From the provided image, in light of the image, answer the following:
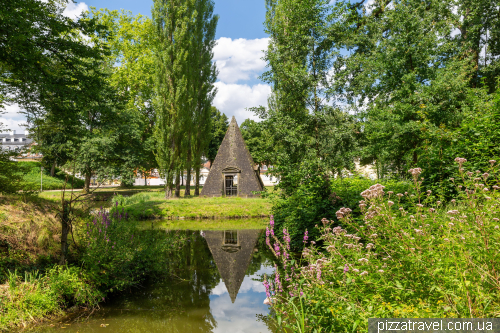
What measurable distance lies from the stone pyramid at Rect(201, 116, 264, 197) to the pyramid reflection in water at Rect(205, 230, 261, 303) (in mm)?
8219

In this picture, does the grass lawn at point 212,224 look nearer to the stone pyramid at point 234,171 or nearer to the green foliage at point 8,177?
the stone pyramid at point 234,171

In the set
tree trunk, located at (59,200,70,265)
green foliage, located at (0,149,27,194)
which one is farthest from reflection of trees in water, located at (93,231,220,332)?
green foliage, located at (0,149,27,194)

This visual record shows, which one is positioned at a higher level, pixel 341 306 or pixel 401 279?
pixel 401 279

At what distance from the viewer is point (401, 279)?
9.24 feet

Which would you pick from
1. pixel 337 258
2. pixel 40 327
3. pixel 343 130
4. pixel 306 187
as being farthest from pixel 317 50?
pixel 40 327

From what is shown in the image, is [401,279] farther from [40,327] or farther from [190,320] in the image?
[40,327]

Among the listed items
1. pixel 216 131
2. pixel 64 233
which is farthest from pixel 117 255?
pixel 216 131

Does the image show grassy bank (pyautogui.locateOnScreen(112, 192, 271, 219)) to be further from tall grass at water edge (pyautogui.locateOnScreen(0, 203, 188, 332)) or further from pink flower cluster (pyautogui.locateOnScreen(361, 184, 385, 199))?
pink flower cluster (pyautogui.locateOnScreen(361, 184, 385, 199))

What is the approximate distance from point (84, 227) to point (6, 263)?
150 cm

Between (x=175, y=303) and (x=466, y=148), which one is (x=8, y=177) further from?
(x=466, y=148)

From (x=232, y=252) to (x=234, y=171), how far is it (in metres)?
12.3

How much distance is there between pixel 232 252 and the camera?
9.15 m

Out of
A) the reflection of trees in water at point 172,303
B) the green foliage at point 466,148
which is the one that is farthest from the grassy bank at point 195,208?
the green foliage at point 466,148

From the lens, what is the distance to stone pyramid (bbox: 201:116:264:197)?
68.7ft
